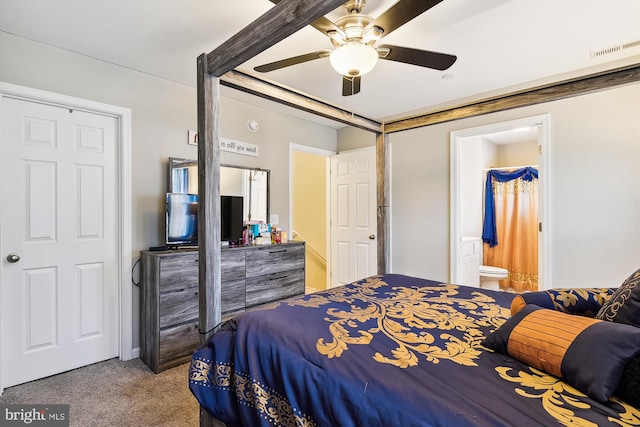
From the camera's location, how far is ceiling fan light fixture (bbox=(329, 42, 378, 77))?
5.61 feet

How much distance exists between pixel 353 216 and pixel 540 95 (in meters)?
2.68

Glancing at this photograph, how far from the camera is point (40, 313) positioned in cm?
231

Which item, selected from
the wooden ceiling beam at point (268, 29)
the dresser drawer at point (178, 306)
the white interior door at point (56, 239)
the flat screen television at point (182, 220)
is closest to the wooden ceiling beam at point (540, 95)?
the wooden ceiling beam at point (268, 29)

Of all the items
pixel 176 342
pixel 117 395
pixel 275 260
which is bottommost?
pixel 117 395

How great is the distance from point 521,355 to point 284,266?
2565mm

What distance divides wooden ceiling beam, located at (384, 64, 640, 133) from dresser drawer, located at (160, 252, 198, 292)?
2.28 m

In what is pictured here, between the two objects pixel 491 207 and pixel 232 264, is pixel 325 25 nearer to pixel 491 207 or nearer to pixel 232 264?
pixel 232 264

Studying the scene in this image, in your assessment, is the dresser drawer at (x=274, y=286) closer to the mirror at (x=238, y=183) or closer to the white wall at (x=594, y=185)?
the mirror at (x=238, y=183)

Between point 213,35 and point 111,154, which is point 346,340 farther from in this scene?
point 111,154

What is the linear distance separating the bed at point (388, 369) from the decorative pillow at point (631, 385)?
2cm

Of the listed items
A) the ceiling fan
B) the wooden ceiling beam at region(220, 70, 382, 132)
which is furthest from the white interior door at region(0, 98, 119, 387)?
the ceiling fan

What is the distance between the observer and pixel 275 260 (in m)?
3.25

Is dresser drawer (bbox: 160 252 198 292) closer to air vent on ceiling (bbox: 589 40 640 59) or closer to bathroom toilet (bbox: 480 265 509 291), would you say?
air vent on ceiling (bbox: 589 40 640 59)

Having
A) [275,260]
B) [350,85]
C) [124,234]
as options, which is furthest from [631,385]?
[124,234]
